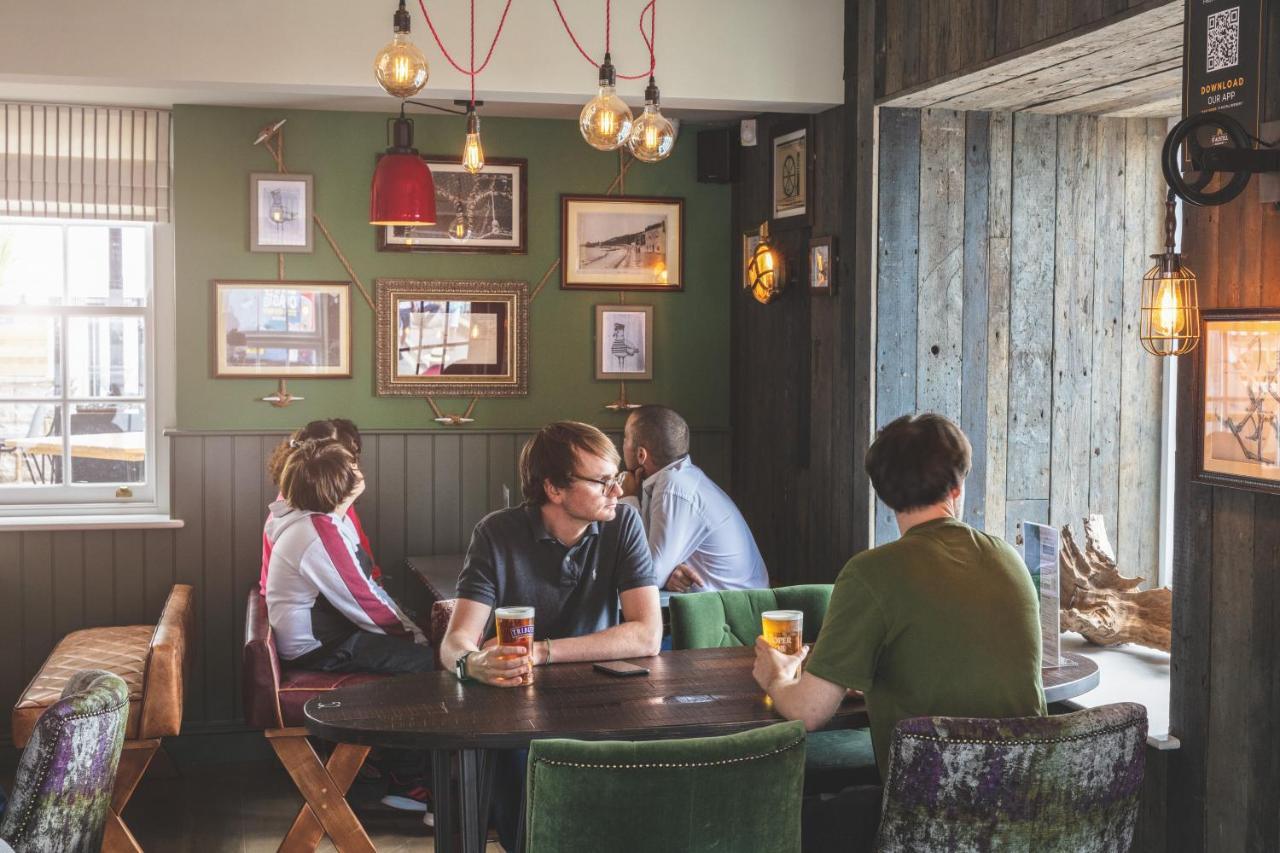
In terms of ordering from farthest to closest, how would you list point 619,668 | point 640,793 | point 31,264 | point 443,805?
point 31,264 → point 619,668 → point 443,805 → point 640,793

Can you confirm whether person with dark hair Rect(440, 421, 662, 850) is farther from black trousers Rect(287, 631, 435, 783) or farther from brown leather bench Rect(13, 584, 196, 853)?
brown leather bench Rect(13, 584, 196, 853)

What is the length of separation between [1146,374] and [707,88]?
5.53 ft

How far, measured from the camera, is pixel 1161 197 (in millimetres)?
4059

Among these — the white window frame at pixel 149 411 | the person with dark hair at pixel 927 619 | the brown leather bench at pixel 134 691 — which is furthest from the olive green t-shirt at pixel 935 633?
the white window frame at pixel 149 411

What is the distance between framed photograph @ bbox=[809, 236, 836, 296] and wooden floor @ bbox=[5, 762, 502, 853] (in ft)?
6.92

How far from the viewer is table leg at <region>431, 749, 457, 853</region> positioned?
2.52 meters

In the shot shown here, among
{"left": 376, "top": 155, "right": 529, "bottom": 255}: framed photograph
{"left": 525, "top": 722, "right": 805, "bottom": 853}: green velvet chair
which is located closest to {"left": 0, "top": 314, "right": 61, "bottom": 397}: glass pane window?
{"left": 376, "top": 155, "right": 529, "bottom": 255}: framed photograph

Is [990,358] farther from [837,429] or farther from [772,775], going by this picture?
[772,775]

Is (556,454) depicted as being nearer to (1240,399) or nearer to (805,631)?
(805,631)

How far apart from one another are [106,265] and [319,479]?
1.99m

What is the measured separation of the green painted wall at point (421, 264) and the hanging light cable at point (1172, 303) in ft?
9.58

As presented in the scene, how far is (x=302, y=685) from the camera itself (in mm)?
3963

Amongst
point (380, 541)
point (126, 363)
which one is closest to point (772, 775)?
point (380, 541)

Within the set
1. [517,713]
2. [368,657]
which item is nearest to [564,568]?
[517,713]
